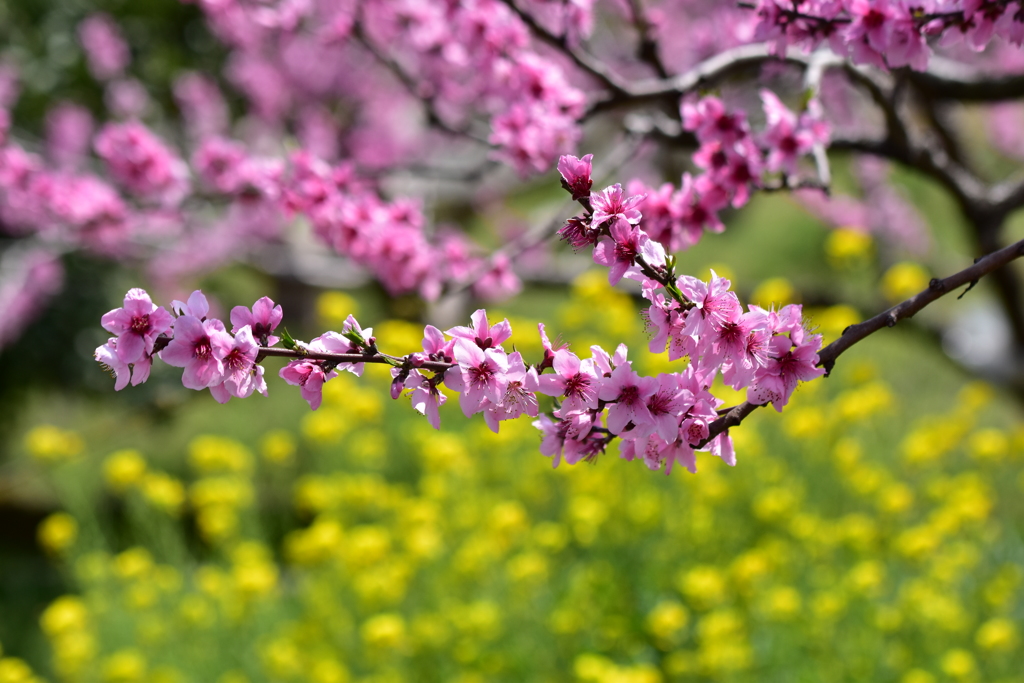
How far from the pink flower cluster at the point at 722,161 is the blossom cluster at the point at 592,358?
732 millimetres

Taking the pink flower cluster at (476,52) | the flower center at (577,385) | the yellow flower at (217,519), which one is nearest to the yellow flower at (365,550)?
the yellow flower at (217,519)

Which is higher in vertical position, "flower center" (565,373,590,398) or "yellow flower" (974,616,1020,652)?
"yellow flower" (974,616,1020,652)

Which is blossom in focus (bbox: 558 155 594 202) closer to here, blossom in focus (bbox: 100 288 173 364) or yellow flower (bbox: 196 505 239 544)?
blossom in focus (bbox: 100 288 173 364)

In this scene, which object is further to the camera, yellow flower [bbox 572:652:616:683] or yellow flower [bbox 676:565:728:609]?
yellow flower [bbox 676:565:728:609]

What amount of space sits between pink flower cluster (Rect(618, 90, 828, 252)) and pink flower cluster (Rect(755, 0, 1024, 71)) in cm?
21

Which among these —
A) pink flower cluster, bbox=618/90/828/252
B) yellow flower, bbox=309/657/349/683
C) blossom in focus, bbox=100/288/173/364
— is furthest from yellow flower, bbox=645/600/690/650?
blossom in focus, bbox=100/288/173/364

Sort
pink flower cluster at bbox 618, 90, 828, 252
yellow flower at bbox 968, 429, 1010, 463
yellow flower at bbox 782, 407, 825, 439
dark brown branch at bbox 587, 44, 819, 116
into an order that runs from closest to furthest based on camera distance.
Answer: pink flower cluster at bbox 618, 90, 828, 252
dark brown branch at bbox 587, 44, 819, 116
yellow flower at bbox 968, 429, 1010, 463
yellow flower at bbox 782, 407, 825, 439

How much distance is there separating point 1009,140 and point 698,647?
7.58 metres

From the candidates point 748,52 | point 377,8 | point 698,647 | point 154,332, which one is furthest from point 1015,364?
point 154,332

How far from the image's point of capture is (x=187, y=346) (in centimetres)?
111

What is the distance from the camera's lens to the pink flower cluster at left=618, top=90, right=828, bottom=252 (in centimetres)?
182

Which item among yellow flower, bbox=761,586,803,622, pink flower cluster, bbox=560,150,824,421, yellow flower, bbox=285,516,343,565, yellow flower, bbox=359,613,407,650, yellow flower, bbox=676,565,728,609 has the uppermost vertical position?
yellow flower, bbox=285,516,343,565

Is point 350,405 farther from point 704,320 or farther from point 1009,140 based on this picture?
point 1009,140

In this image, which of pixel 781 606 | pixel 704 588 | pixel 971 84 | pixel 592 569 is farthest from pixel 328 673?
pixel 971 84
